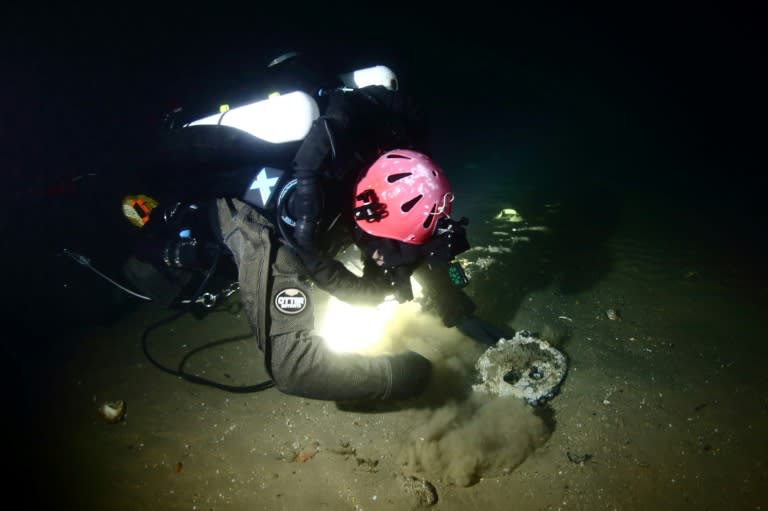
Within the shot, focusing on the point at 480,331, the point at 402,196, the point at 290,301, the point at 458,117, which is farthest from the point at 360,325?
the point at 458,117

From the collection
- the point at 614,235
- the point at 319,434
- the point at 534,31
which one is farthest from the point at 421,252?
the point at 534,31

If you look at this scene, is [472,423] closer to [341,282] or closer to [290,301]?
[341,282]

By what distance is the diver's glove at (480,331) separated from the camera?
11.2 feet

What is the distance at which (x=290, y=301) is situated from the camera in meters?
2.41

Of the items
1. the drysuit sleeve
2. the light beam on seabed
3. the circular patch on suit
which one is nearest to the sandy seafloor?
the light beam on seabed

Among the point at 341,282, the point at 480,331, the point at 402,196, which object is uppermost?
the point at 402,196

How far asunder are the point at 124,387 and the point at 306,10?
55.1ft

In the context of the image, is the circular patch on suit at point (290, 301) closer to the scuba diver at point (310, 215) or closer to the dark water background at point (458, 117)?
the scuba diver at point (310, 215)

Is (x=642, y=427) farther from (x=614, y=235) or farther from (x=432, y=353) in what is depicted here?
(x=614, y=235)

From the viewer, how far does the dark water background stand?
4.06 m

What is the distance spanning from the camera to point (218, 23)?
40.4 ft

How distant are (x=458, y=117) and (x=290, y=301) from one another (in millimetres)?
10345

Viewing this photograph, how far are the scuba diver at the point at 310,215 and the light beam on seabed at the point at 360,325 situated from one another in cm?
65

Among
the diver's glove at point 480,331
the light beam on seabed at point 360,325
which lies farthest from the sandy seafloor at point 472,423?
the light beam on seabed at point 360,325
